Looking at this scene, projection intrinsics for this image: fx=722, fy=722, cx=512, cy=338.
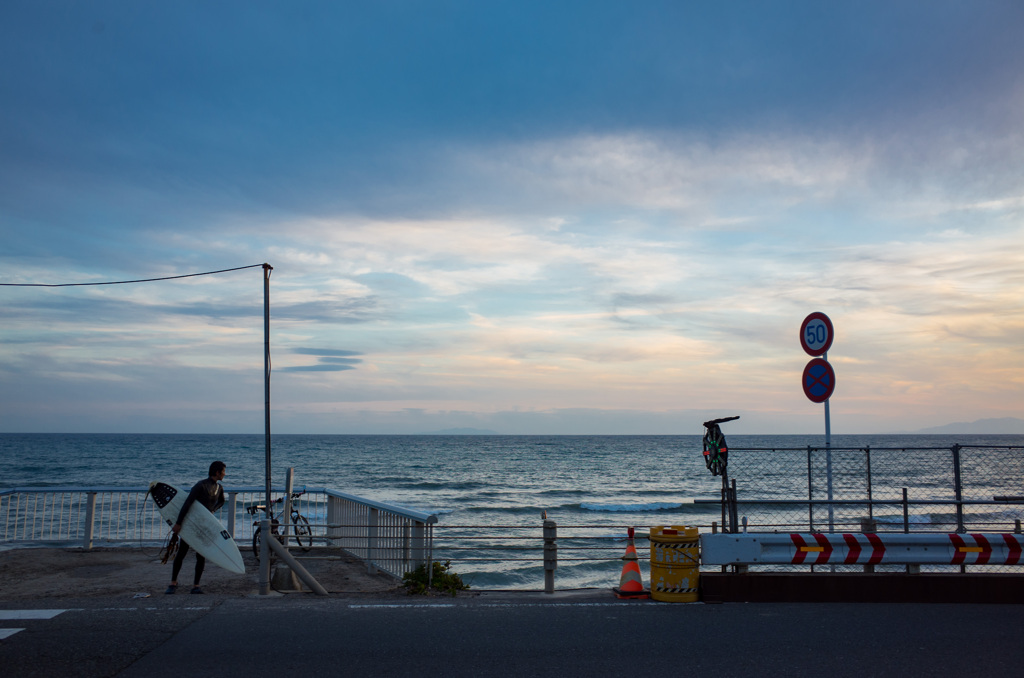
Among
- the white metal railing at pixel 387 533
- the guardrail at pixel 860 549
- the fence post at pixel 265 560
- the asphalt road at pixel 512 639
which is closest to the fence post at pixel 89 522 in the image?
the white metal railing at pixel 387 533

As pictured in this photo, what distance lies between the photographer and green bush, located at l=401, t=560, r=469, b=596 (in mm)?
9234

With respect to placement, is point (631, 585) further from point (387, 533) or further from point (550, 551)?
point (387, 533)

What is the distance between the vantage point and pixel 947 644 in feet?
20.8

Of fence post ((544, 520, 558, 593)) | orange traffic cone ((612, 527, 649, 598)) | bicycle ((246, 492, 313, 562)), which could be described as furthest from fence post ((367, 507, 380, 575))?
orange traffic cone ((612, 527, 649, 598))

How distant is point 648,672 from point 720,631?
5.32 feet

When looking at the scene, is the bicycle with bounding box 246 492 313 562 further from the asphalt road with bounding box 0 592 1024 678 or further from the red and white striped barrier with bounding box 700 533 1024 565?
the red and white striped barrier with bounding box 700 533 1024 565

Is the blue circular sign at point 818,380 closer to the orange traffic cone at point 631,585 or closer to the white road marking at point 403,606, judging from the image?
the orange traffic cone at point 631,585

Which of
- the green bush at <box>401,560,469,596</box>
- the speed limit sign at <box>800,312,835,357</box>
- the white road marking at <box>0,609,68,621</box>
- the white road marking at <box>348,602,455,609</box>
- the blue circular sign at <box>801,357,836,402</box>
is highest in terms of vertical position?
the speed limit sign at <box>800,312,835,357</box>

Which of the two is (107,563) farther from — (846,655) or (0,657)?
(846,655)

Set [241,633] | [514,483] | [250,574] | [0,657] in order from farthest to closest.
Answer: [514,483] → [250,574] → [241,633] → [0,657]

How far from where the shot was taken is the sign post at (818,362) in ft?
31.9

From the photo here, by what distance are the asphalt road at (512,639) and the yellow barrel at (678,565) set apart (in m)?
0.28

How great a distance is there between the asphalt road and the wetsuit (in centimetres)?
99

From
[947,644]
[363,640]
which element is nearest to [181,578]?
[363,640]
